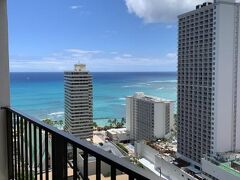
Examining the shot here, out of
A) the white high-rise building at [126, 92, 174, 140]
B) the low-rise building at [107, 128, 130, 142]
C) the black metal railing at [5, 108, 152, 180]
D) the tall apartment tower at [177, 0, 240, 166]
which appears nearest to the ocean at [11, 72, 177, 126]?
the white high-rise building at [126, 92, 174, 140]

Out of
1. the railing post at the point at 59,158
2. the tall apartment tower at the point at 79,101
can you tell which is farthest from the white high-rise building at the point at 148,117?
the railing post at the point at 59,158

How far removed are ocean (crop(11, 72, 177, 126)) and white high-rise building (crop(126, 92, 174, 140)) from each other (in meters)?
2.94

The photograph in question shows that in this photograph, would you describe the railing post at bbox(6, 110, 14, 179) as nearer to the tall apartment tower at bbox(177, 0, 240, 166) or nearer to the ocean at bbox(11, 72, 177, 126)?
the tall apartment tower at bbox(177, 0, 240, 166)

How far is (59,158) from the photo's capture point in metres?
1.01

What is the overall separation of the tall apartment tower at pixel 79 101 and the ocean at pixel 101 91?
5.64m

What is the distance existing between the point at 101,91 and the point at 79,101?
2188cm

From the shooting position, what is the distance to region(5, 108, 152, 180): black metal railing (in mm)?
685

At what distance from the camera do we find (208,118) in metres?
15.4

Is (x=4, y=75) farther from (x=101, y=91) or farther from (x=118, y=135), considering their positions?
(x=101, y=91)

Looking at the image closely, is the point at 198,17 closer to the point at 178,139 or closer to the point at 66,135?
the point at 178,139

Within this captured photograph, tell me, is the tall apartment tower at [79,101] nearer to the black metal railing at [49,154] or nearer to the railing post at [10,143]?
the railing post at [10,143]

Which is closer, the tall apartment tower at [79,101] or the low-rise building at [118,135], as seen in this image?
the tall apartment tower at [79,101]

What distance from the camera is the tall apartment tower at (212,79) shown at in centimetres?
1432

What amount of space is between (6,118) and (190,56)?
1567cm
